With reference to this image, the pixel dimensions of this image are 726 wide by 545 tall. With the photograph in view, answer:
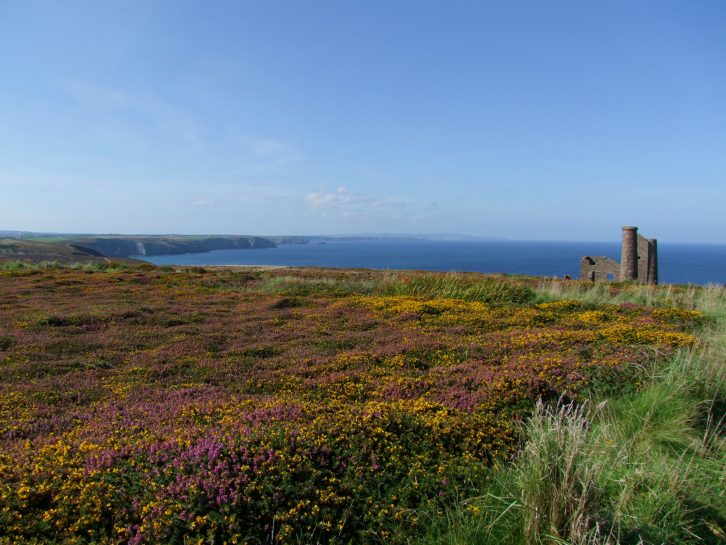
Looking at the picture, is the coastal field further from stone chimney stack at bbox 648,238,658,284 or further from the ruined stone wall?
the ruined stone wall

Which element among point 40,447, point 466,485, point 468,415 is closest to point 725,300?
point 468,415

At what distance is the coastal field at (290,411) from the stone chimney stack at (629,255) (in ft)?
48.7

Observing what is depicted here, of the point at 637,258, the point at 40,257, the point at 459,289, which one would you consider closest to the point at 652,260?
the point at 637,258

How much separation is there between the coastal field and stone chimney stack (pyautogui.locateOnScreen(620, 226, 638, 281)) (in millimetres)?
14853

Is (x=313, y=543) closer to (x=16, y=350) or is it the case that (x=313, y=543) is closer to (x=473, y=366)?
(x=473, y=366)

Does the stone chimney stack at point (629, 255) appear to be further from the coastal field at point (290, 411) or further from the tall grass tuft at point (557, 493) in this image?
A: the tall grass tuft at point (557, 493)

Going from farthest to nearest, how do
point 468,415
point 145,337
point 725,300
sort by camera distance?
point 725,300 → point 145,337 → point 468,415

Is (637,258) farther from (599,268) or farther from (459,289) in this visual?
(459,289)

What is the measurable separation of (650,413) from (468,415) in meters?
2.44

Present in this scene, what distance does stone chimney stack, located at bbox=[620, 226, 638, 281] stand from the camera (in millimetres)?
27578

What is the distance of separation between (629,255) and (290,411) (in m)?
28.2

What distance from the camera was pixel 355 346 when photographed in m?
10.5

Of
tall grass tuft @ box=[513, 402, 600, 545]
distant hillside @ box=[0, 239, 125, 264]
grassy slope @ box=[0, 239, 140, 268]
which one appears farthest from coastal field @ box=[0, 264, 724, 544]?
distant hillside @ box=[0, 239, 125, 264]

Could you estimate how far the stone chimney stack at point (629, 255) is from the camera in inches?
1086
